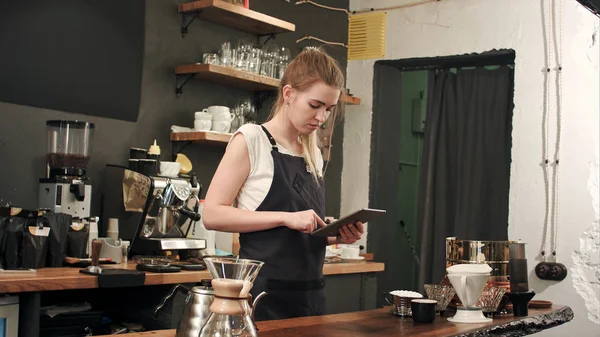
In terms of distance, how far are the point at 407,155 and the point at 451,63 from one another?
1.55 m

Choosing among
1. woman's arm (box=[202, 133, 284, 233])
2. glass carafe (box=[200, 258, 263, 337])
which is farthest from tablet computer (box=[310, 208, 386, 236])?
glass carafe (box=[200, 258, 263, 337])

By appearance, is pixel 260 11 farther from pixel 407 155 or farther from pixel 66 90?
pixel 407 155

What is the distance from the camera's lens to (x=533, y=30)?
4805 millimetres

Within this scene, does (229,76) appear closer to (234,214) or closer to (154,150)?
(154,150)

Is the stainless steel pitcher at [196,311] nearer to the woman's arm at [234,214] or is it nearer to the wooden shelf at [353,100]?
the woman's arm at [234,214]

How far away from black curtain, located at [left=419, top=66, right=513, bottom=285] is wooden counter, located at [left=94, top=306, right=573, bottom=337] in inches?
99.3

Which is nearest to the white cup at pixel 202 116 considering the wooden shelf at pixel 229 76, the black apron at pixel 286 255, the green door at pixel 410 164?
the wooden shelf at pixel 229 76

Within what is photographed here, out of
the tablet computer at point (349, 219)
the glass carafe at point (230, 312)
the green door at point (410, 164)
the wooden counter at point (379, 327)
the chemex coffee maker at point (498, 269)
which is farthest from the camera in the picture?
the green door at point (410, 164)

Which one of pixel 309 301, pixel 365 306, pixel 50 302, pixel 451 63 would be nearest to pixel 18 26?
pixel 50 302

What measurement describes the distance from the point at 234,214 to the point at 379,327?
1.83ft

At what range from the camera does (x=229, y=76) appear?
4.36 metres

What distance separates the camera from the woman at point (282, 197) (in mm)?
2320

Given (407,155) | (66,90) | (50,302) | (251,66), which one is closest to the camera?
(50,302)

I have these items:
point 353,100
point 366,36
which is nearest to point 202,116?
point 353,100
